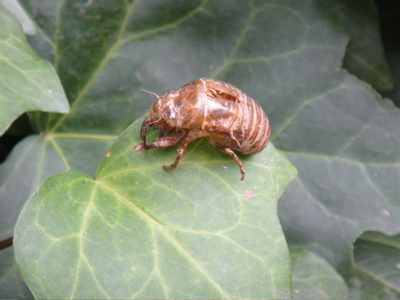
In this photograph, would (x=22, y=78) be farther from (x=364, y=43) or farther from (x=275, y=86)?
(x=364, y=43)

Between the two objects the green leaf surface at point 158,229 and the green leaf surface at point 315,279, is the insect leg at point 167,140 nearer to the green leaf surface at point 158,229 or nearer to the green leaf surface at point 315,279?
the green leaf surface at point 158,229

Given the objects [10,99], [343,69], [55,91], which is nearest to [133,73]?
[55,91]

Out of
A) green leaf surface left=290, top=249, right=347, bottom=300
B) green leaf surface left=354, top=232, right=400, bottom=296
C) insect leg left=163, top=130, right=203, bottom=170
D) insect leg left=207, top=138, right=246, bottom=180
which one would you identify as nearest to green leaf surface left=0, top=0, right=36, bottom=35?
insect leg left=163, top=130, right=203, bottom=170

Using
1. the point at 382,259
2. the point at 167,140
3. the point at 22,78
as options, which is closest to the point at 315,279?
the point at 382,259

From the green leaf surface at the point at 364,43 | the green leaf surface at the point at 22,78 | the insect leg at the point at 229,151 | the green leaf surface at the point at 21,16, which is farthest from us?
the green leaf surface at the point at 364,43

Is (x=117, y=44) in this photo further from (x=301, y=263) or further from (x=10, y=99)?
(x=301, y=263)

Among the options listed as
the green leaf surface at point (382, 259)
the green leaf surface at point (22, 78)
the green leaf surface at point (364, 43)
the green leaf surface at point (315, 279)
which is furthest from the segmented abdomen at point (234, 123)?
the green leaf surface at point (382, 259)
